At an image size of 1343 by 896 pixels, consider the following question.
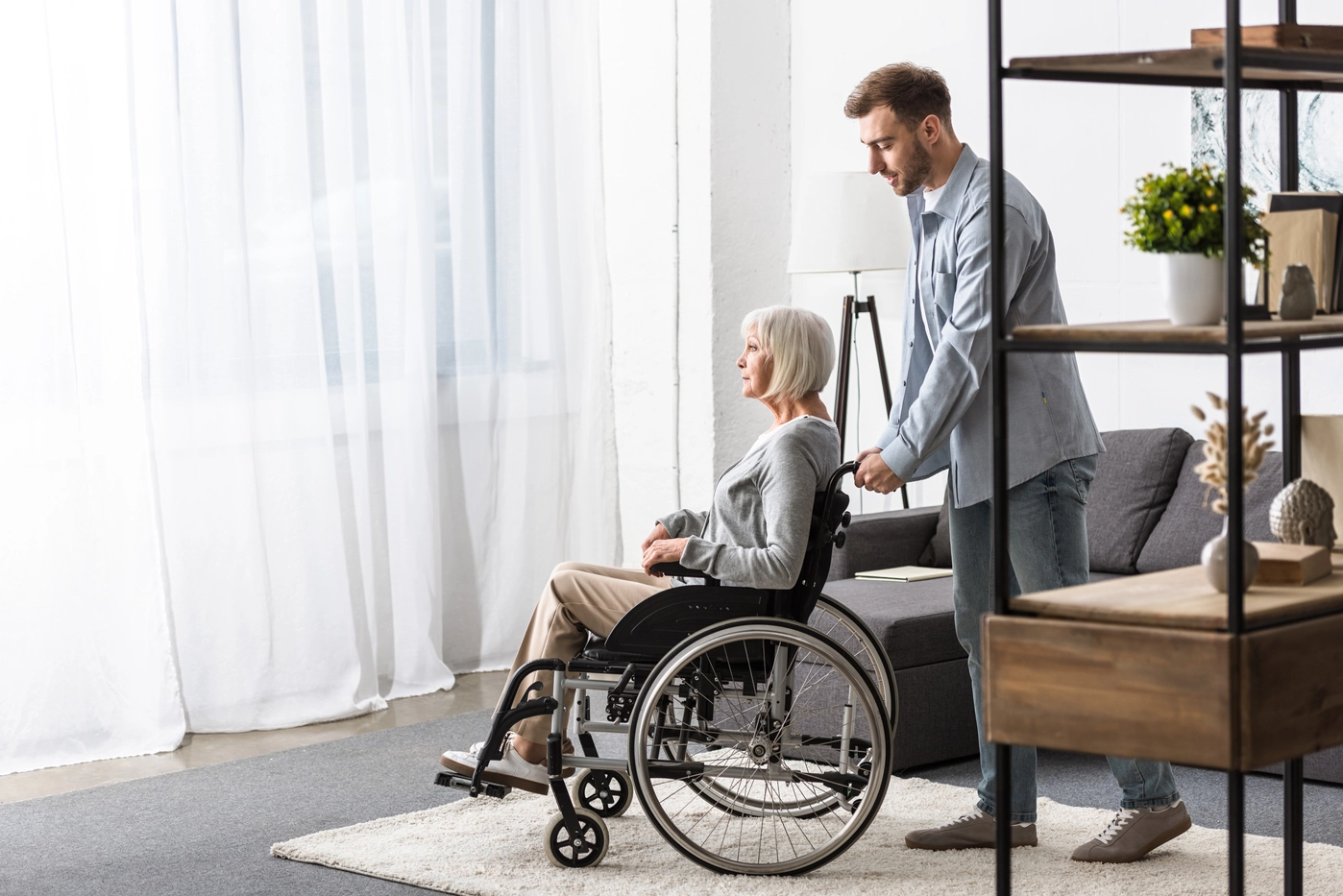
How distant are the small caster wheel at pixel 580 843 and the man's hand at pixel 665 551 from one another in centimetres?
50

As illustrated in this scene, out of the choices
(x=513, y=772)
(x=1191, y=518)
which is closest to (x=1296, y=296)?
(x=513, y=772)

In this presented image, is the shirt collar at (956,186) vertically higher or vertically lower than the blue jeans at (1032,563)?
higher

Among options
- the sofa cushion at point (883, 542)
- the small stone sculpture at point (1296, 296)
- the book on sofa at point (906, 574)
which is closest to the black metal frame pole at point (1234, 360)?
the small stone sculpture at point (1296, 296)

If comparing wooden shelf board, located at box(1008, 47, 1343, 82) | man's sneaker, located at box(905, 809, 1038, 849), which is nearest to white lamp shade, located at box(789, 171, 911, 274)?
man's sneaker, located at box(905, 809, 1038, 849)

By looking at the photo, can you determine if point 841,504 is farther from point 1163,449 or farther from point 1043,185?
point 1043,185

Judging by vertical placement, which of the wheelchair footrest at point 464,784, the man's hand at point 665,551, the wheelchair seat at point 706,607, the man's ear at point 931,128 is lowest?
the wheelchair footrest at point 464,784

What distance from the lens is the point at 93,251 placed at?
14.4 ft

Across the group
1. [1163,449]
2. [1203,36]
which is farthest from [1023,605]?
[1163,449]

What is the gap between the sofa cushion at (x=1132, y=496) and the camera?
14.5 ft

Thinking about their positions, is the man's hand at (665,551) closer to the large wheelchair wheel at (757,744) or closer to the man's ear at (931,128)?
the large wheelchair wheel at (757,744)

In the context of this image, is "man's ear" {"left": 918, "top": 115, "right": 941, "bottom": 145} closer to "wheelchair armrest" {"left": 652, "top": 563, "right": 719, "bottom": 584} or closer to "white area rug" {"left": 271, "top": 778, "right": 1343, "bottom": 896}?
"wheelchair armrest" {"left": 652, "top": 563, "right": 719, "bottom": 584}

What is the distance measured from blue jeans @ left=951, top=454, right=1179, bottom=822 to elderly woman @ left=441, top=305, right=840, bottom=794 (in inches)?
12.5

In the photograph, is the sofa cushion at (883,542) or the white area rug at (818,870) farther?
the sofa cushion at (883,542)

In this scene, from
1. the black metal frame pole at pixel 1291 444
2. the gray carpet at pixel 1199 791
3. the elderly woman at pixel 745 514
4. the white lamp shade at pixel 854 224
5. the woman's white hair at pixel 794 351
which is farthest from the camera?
the white lamp shade at pixel 854 224
